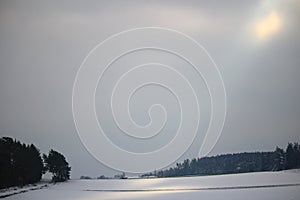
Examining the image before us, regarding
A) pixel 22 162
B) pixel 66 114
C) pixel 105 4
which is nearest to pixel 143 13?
pixel 105 4

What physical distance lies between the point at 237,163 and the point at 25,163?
76.6 inches

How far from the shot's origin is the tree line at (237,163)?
202 inches

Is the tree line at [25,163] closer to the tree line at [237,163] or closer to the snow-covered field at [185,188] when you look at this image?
the snow-covered field at [185,188]

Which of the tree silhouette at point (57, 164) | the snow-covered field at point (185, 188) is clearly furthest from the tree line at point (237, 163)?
the tree silhouette at point (57, 164)

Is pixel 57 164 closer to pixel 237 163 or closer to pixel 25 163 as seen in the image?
pixel 25 163

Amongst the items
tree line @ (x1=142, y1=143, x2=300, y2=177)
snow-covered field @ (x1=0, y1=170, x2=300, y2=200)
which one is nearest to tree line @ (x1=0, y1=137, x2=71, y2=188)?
snow-covered field @ (x1=0, y1=170, x2=300, y2=200)

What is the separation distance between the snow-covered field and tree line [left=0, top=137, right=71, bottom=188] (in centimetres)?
12

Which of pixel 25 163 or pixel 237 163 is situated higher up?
pixel 25 163

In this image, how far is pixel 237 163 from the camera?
5145 mm

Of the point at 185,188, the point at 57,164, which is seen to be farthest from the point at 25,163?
the point at 185,188

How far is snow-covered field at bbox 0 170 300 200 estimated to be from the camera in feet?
16.6

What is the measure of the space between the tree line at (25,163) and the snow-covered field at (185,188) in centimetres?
12

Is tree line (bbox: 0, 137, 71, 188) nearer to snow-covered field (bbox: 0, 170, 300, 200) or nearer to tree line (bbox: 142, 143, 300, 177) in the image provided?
snow-covered field (bbox: 0, 170, 300, 200)

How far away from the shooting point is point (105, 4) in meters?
5.24
